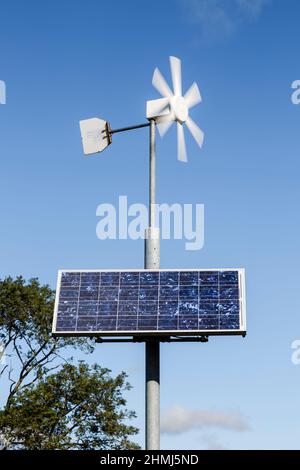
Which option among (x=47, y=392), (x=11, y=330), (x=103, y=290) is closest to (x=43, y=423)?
(x=47, y=392)

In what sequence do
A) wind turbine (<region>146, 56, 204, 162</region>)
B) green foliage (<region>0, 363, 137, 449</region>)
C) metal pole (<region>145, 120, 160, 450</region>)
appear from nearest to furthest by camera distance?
metal pole (<region>145, 120, 160, 450</region>), wind turbine (<region>146, 56, 204, 162</region>), green foliage (<region>0, 363, 137, 449</region>)

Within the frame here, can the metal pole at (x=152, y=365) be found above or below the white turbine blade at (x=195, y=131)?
below

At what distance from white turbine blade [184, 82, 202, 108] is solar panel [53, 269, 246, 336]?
440 centimetres

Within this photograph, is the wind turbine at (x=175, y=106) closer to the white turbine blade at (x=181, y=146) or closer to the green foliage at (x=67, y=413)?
the white turbine blade at (x=181, y=146)

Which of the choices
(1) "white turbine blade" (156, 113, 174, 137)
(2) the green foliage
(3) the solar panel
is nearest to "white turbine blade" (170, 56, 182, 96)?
(1) "white turbine blade" (156, 113, 174, 137)

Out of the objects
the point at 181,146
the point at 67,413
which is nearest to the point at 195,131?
the point at 181,146

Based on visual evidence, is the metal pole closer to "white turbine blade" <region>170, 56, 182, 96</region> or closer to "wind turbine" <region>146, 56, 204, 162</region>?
"wind turbine" <region>146, 56, 204, 162</region>

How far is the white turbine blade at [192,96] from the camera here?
18.6 meters

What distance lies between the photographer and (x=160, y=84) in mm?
18344

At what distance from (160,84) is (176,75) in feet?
1.43

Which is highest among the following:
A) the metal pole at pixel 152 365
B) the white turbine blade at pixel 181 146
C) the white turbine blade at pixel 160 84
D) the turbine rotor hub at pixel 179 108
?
the white turbine blade at pixel 160 84

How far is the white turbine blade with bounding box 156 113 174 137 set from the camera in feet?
59.7

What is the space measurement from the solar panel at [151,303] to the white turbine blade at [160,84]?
4419 millimetres

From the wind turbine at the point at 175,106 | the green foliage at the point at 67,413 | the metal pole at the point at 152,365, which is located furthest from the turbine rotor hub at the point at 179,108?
the green foliage at the point at 67,413
